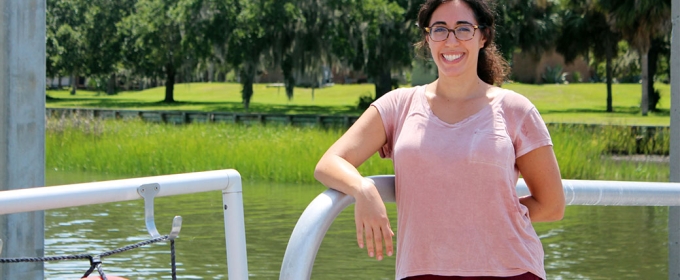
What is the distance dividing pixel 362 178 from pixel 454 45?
0.49 meters

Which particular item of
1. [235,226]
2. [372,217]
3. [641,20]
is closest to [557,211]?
[372,217]

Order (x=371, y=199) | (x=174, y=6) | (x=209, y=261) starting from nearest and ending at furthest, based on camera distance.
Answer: (x=371, y=199) → (x=209, y=261) → (x=174, y=6)

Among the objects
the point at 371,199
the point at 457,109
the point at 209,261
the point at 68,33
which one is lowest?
the point at 209,261

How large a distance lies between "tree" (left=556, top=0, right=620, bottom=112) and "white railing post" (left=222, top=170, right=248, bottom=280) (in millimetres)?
39059

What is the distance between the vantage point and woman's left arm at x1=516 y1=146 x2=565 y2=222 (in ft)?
9.37

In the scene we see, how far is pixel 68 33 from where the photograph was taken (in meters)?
57.9

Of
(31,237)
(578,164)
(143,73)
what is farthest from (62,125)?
(143,73)

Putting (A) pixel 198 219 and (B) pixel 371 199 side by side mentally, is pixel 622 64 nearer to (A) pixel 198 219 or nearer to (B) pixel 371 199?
(A) pixel 198 219

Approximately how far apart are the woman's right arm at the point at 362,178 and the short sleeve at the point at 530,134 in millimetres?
367

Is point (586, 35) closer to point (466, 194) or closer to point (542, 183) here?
point (542, 183)

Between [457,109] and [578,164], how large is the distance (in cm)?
1562

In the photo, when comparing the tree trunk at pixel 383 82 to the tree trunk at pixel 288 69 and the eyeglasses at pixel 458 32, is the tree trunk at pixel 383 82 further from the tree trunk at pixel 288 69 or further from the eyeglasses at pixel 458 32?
the eyeglasses at pixel 458 32

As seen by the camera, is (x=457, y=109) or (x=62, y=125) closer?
(x=457, y=109)

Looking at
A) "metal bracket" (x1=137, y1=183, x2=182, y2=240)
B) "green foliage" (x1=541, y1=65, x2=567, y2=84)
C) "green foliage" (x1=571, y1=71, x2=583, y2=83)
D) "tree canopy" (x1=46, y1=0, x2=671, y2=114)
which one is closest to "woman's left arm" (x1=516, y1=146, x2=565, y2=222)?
"metal bracket" (x1=137, y1=183, x2=182, y2=240)
